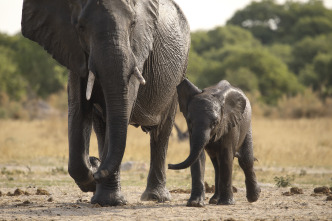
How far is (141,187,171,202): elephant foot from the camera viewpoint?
323 inches

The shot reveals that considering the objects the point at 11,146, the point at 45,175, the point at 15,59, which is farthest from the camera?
the point at 15,59

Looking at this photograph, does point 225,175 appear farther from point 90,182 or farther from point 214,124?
point 90,182

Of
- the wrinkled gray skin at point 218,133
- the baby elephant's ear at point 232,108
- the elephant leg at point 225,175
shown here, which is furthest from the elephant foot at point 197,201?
the baby elephant's ear at point 232,108

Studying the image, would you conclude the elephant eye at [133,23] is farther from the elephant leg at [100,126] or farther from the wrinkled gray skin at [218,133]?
the elephant leg at [100,126]

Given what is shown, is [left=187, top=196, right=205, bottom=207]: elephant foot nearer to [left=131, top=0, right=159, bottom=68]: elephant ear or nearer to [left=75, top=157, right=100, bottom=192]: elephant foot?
[left=75, top=157, right=100, bottom=192]: elephant foot

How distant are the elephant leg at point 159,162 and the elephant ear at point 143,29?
1.52 meters

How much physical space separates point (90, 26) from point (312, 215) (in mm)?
2714

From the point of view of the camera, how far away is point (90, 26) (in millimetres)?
6363

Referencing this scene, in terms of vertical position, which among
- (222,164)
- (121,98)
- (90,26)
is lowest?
(222,164)

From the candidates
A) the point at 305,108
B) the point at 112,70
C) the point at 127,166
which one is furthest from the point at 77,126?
the point at 305,108

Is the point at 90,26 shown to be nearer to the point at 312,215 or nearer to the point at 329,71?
the point at 312,215

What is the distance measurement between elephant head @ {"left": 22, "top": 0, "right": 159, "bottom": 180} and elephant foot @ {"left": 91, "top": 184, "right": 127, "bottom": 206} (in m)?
0.83

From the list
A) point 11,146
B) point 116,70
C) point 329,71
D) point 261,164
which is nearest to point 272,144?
point 261,164

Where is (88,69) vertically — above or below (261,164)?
above
